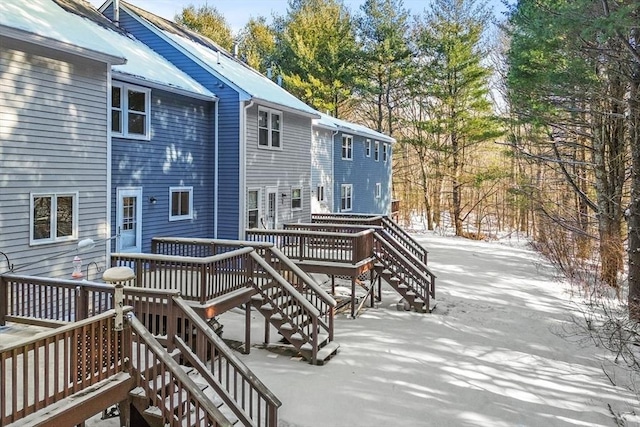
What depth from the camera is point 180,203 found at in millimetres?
13391

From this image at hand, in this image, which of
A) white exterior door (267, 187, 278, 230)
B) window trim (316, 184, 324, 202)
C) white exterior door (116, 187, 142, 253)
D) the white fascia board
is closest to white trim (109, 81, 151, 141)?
white exterior door (116, 187, 142, 253)

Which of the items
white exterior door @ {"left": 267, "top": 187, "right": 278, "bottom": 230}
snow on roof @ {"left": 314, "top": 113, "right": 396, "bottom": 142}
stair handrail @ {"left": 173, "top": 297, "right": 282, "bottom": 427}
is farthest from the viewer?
snow on roof @ {"left": 314, "top": 113, "right": 396, "bottom": 142}

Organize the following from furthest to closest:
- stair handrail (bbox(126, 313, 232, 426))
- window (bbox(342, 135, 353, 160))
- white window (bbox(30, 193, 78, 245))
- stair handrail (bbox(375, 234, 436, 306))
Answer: window (bbox(342, 135, 353, 160)), stair handrail (bbox(375, 234, 436, 306)), white window (bbox(30, 193, 78, 245)), stair handrail (bbox(126, 313, 232, 426))

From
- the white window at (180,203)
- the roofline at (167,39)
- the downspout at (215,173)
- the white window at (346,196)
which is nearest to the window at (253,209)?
the downspout at (215,173)

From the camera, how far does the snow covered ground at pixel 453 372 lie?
24.5 feet

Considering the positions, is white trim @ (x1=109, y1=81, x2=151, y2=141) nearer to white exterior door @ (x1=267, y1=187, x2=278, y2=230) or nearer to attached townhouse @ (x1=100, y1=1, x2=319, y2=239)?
attached townhouse @ (x1=100, y1=1, x2=319, y2=239)

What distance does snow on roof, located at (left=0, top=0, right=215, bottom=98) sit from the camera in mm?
7968

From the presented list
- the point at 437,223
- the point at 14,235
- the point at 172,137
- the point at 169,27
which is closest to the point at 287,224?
the point at 172,137

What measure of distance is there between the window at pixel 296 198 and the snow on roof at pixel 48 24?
30.7ft

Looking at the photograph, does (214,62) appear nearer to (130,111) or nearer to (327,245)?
(130,111)

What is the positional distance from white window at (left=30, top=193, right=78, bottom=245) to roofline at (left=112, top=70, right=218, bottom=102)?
3.43 metres

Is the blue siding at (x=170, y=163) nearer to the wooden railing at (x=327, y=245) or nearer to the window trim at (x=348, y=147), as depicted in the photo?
the wooden railing at (x=327, y=245)

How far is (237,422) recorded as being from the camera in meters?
6.91

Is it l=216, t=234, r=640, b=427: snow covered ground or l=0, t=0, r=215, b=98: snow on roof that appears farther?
l=0, t=0, r=215, b=98: snow on roof
